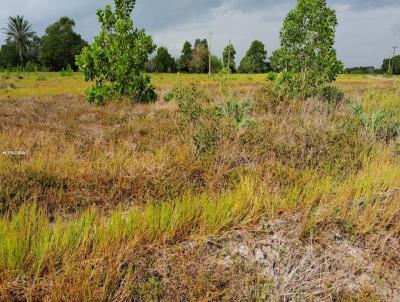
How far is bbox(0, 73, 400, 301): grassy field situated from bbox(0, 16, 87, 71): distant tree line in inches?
2812

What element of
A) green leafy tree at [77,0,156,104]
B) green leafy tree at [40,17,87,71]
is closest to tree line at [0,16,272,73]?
green leafy tree at [40,17,87,71]

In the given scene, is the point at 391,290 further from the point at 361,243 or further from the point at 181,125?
the point at 181,125

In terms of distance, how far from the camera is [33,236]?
2730mm

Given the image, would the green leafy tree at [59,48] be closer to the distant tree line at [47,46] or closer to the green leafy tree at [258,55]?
the distant tree line at [47,46]

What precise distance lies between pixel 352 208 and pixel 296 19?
949 centimetres

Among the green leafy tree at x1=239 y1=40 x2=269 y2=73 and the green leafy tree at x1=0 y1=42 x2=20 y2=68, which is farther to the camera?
the green leafy tree at x1=239 y1=40 x2=269 y2=73

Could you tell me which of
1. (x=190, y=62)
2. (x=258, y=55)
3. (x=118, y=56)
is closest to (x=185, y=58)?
(x=190, y=62)

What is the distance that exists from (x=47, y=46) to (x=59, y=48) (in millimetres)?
2370

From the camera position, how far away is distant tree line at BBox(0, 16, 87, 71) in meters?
71.8

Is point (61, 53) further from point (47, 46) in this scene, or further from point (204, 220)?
point (204, 220)

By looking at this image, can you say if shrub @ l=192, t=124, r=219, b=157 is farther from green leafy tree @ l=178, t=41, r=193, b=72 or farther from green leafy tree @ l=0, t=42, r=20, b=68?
green leafy tree @ l=0, t=42, r=20, b=68

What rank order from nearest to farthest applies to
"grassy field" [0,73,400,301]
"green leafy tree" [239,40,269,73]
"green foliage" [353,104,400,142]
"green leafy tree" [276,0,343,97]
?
"grassy field" [0,73,400,301] < "green foliage" [353,104,400,142] < "green leafy tree" [276,0,343,97] < "green leafy tree" [239,40,269,73]

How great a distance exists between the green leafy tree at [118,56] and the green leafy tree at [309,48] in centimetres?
517

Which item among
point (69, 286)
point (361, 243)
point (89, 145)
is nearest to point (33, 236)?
point (69, 286)
